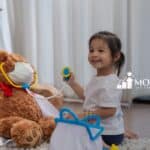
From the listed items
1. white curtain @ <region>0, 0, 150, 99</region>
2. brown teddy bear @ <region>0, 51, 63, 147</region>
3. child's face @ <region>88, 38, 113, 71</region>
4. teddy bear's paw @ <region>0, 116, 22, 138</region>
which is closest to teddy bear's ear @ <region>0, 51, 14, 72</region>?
brown teddy bear @ <region>0, 51, 63, 147</region>

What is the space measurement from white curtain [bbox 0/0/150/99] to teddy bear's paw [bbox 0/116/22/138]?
1.12 metres

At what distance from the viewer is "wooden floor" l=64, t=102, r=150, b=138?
171 centimetres

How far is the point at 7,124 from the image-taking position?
1.23 meters

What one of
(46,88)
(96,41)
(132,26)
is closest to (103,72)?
(96,41)

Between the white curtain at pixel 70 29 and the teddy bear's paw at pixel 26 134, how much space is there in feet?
3.72

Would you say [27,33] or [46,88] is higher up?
[27,33]

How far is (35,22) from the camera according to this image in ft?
7.75

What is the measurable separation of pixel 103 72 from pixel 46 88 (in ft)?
1.06

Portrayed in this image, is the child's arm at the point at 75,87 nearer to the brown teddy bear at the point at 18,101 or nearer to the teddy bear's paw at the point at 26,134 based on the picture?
the brown teddy bear at the point at 18,101

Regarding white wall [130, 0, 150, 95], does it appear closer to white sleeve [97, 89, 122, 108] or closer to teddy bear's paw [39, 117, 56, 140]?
white sleeve [97, 89, 122, 108]

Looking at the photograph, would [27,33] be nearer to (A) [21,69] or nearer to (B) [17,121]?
(A) [21,69]

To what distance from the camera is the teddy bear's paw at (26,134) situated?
115cm
